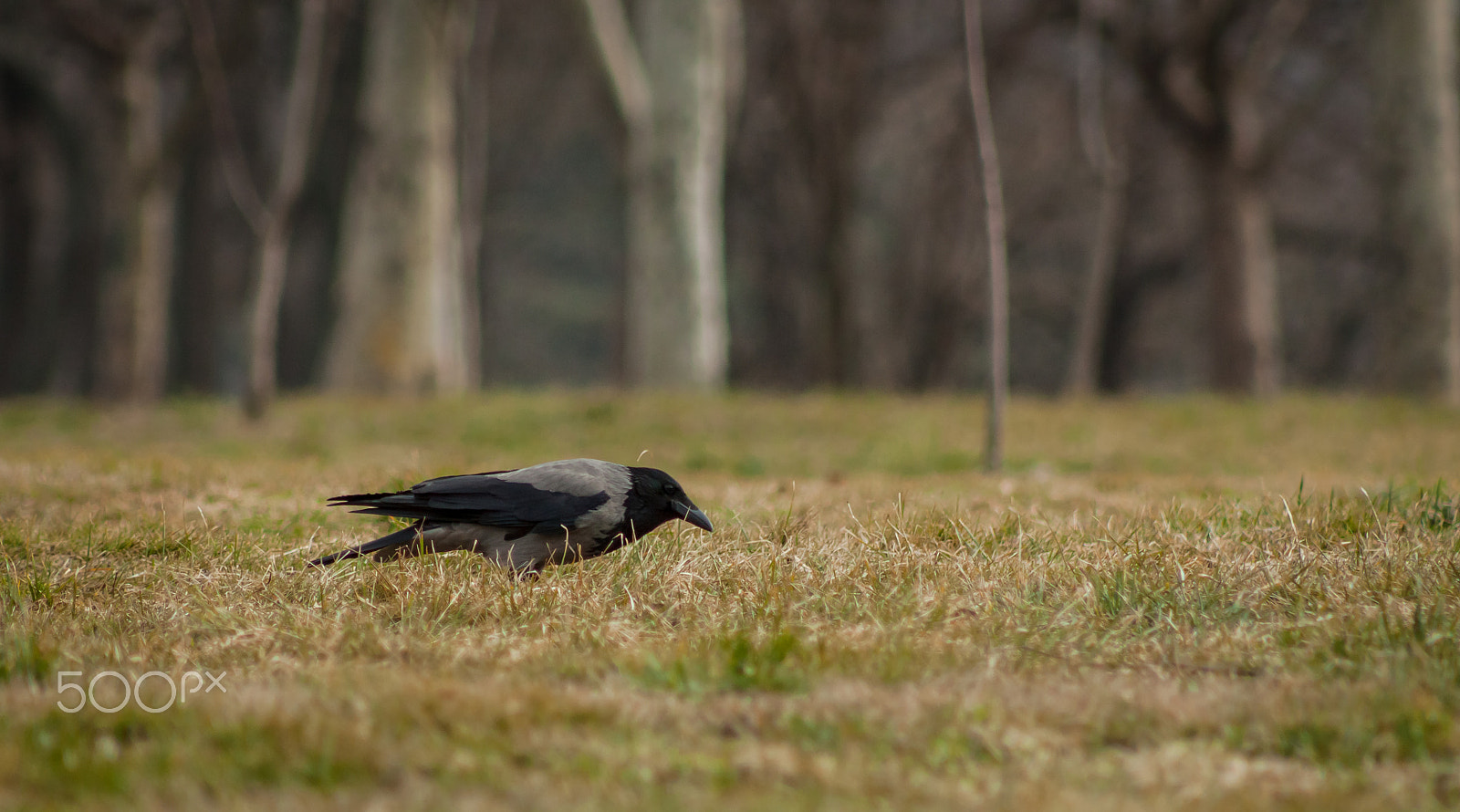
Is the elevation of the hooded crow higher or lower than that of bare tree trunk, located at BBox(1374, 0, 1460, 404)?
lower

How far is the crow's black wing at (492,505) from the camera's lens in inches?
160

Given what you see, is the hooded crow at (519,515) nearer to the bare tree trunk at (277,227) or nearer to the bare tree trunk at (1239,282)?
the bare tree trunk at (277,227)

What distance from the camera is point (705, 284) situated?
1380 centimetres

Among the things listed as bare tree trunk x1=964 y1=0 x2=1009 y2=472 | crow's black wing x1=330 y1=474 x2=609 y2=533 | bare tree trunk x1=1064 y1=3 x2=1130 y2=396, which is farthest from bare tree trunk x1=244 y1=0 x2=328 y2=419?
bare tree trunk x1=1064 y1=3 x2=1130 y2=396

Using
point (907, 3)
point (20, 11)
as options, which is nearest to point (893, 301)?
point (907, 3)

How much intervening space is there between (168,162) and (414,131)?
4.16 m

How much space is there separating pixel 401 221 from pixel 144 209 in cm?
401

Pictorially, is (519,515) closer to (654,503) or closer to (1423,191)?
(654,503)

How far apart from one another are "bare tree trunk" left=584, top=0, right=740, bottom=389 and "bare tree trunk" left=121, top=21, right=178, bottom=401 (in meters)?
6.10

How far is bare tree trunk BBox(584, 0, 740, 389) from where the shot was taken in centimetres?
1366

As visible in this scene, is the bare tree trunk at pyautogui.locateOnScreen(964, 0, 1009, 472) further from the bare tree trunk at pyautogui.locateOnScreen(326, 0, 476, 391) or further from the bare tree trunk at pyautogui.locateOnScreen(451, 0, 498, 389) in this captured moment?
the bare tree trunk at pyautogui.locateOnScreen(451, 0, 498, 389)

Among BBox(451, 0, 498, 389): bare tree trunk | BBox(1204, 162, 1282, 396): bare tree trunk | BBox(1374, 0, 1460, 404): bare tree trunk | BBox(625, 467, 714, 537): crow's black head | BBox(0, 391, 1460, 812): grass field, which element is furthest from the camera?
BBox(451, 0, 498, 389): bare tree trunk

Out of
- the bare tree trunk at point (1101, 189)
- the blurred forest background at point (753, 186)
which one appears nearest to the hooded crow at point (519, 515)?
the blurred forest background at point (753, 186)

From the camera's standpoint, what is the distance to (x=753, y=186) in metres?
22.2
